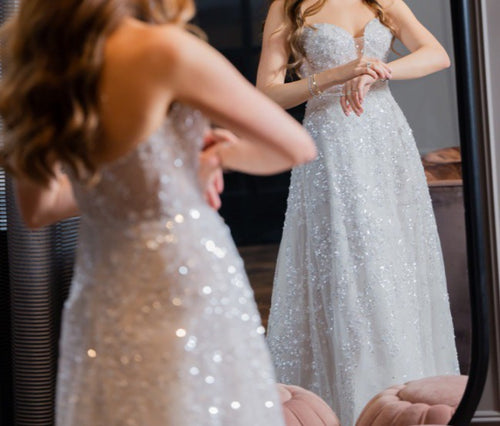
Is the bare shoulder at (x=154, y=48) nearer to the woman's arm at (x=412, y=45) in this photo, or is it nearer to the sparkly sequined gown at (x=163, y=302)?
the sparkly sequined gown at (x=163, y=302)

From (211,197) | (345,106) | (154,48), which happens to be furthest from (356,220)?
(154,48)

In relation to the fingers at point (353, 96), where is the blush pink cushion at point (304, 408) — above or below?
below

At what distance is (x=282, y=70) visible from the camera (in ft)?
5.43

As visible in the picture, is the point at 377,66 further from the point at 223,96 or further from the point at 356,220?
the point at 223,96

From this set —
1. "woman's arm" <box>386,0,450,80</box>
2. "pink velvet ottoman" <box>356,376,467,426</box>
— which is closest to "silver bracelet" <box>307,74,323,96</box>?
"woman's arm" <box>386,0,450,80</box>

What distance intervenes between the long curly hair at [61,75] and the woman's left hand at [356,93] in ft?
2.18

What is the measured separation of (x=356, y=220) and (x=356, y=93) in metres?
0.26

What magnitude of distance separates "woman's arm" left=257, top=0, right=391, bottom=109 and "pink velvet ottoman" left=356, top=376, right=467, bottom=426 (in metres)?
0.64

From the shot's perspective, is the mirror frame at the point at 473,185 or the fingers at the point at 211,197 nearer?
the fingers at the point at 211,197

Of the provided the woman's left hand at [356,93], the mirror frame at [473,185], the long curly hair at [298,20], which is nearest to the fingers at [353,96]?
the woman's left hand at [356,93]

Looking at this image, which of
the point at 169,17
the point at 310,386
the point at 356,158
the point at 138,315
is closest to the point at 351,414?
the point at 310,386

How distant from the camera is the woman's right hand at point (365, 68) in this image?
1.65 meters

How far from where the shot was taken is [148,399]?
1043mm

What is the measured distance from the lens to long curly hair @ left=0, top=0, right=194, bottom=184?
3.24 feet
